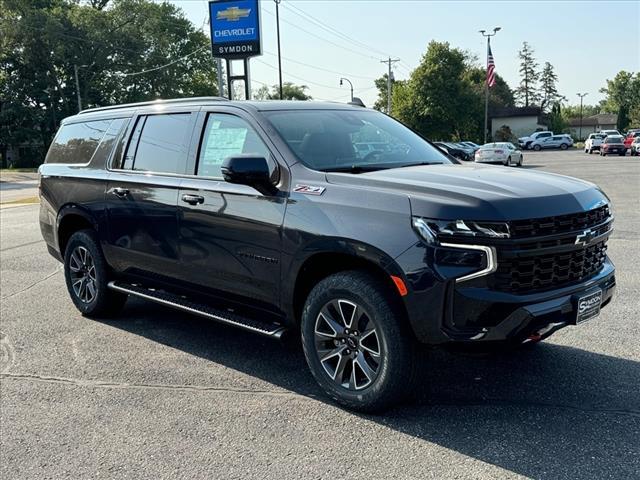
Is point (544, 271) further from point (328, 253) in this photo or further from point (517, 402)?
point (328, 253)

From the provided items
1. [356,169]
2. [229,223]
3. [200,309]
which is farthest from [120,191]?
[356,169]

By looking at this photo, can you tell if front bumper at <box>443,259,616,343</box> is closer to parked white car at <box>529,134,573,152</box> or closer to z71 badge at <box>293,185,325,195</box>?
z71 badge at <box>293,185,325,195</box>

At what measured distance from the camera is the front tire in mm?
3500

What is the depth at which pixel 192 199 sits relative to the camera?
4.56m

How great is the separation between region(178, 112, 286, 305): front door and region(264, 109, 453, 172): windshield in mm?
237

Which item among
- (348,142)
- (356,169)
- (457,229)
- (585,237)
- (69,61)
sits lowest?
(585,237)

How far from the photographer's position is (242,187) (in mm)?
4234

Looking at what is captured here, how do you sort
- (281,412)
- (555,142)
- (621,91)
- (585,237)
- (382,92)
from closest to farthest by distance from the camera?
(585,237)
(281,412)
(555,142)
(382,92)
(621,91)

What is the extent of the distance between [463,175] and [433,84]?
5887cm

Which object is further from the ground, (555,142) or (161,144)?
(555,142)

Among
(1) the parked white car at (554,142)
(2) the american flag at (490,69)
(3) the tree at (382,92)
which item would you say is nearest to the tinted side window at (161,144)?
(2) the american flag at (490,69)

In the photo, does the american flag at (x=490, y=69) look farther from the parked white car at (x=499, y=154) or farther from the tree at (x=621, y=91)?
the tree at (x=621, y=91)

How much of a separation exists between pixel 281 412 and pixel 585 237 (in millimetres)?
2121

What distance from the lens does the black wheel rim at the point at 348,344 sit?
12.0 ft
